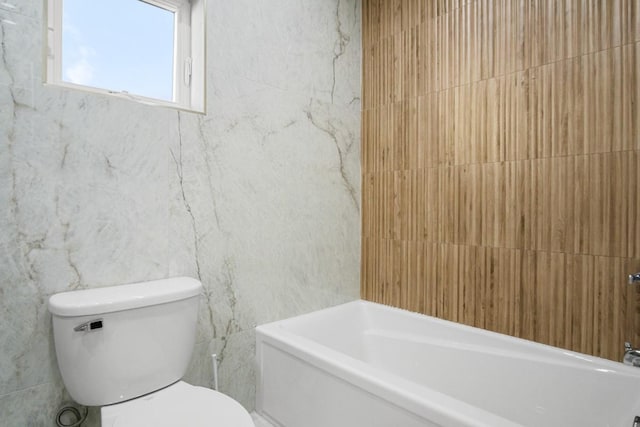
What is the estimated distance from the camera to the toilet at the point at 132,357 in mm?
1085

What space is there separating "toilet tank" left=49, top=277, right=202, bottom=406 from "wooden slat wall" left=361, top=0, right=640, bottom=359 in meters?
1.28

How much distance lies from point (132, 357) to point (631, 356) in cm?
184

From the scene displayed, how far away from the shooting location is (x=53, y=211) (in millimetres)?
1209

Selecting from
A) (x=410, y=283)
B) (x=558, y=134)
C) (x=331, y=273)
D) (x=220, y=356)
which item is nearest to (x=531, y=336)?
(x=410, y=283)

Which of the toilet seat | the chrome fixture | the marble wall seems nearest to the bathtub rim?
the marble wall

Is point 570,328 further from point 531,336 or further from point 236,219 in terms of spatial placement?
point 236,219

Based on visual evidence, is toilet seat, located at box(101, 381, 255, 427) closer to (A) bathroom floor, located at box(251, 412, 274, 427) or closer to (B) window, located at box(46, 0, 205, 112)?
(A) bathroom floor, located at box(251, 412, 274, 427)

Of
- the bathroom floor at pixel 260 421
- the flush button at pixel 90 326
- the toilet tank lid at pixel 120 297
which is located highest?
the toilet tank lid at pixel 120 297

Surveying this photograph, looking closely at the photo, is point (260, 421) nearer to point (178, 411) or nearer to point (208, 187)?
point (178, 411)

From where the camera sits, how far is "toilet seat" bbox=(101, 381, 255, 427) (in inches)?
40.7

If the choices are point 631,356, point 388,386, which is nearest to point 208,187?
point 388,386

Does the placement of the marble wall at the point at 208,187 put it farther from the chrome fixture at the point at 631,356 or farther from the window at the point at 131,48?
the chrome fixture at the point at 631,356

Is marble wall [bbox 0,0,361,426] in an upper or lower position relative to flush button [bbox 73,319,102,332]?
upper

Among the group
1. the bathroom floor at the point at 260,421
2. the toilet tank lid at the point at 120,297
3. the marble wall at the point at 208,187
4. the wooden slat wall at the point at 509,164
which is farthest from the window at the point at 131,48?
the bathroom floor at the point at 260,421
